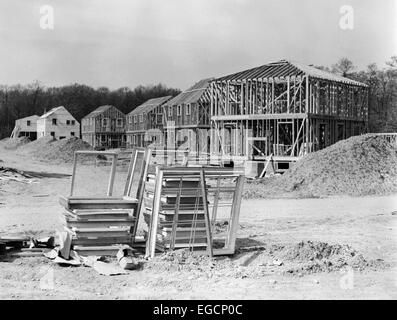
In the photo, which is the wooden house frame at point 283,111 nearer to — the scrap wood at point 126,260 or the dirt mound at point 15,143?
the scrap wood at point 126,260

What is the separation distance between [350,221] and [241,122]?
74.0 ft

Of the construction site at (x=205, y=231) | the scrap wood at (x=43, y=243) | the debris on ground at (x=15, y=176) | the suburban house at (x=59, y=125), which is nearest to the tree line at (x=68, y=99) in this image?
the suburban house at (x=59, y=125)

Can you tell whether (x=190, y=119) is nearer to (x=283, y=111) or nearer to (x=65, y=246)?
(x=283, y=111)

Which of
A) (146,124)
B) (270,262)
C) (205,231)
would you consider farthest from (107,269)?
(146,124)

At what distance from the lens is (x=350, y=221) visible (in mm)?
16828

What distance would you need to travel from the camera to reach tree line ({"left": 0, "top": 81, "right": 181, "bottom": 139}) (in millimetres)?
101875

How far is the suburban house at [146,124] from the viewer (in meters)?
72.5

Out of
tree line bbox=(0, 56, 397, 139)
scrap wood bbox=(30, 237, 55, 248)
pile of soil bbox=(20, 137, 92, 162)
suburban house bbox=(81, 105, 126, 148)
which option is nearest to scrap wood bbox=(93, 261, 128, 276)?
scrap wood bbox=(30, 237, 55, 248)

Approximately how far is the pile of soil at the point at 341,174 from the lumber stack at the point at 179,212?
12.8 metres

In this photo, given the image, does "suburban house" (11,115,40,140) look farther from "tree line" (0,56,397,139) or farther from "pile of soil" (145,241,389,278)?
"pile of soil" (145,241,389,278)

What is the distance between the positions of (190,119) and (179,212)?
155 ft

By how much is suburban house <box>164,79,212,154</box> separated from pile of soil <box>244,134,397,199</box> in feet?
71.6

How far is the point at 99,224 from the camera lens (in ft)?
36.3
